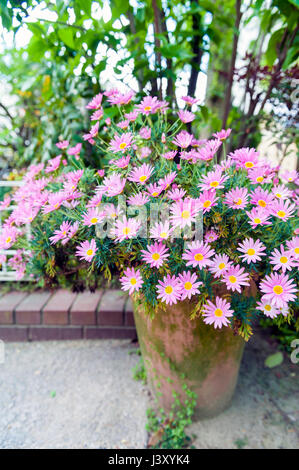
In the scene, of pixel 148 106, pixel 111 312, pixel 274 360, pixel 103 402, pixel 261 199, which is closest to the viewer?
pixel 261 199

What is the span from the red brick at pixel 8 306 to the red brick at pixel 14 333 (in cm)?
3

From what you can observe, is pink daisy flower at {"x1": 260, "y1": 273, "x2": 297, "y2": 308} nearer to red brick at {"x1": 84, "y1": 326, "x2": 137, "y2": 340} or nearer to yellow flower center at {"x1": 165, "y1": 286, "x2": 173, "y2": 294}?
yellow flower center at {"x1": 165, "y1": 286, "x2": 173, "y2": 294}

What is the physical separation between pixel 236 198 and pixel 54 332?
54.8 inches

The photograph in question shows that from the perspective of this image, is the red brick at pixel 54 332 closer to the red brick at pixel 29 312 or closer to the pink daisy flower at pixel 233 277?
the red brick at pixel 29 312

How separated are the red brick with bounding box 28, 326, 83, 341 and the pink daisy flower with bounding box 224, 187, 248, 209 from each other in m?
1.29

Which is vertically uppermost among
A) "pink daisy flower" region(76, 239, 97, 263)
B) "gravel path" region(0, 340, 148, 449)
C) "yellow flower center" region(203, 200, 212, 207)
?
"yellow flower center" region(203, 200, 212, 207)

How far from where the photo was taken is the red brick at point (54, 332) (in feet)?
6.01

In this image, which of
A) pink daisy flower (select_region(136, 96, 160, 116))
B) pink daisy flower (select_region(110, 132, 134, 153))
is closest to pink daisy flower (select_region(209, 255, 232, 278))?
pink daisy flower (select_region(110, 132, 134, 153))

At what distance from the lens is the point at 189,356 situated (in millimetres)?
1182

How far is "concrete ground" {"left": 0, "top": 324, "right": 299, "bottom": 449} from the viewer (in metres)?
1.23

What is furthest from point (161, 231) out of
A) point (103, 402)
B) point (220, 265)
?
point (103, 402)

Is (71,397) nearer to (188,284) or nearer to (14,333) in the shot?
(14,333)

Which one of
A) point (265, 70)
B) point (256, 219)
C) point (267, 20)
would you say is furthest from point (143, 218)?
point (267, 20)
